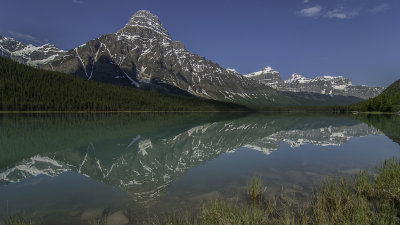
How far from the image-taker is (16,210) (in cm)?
1273

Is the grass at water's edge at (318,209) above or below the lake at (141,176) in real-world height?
above

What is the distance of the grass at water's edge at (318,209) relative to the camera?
962 cm

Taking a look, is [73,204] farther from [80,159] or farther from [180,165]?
[80,159]

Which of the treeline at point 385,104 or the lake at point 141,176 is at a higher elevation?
the treeline at point 385,104

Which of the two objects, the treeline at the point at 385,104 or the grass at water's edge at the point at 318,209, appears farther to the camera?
the treeline at the point at 385,104

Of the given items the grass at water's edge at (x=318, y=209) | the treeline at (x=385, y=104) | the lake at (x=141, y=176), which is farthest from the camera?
the treeline at (x=385, y=104)

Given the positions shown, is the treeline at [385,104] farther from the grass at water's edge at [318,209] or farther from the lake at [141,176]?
the grass at water's edge at [318,209]

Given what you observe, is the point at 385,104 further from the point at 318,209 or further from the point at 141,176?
the point at 318,209

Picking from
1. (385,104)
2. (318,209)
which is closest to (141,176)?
(318,209)

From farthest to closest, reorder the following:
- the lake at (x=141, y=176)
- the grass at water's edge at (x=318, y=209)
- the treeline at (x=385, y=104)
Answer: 1. the treeline at (x=385, y=104)
2. the lake at (x=141, y=176)
3. the grass at water's edge at (x=318, y=209)

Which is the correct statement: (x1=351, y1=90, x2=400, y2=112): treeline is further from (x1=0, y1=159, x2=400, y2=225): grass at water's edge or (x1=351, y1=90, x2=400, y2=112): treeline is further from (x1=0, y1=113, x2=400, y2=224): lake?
(x1=0, y1=159, x2=400, y2=225): grass at water's edge

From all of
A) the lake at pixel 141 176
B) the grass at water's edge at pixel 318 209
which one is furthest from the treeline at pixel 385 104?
the grass at water's edge at pixel 318 209

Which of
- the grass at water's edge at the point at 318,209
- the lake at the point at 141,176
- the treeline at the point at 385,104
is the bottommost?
the lake at the point at 141,176

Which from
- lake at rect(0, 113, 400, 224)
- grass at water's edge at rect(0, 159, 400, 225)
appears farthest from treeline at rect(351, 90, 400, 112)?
grass at water's edge at rect(0, 159, 400, 225)
